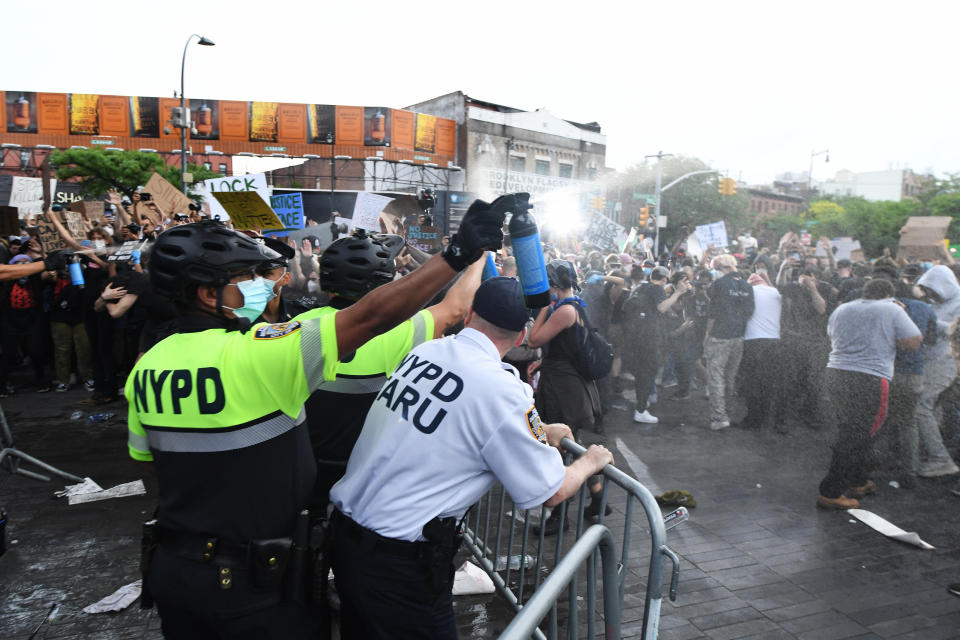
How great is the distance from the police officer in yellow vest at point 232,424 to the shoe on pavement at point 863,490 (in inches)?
217

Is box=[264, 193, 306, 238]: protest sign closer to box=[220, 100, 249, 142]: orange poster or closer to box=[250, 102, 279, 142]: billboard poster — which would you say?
box=[250, 102, 279, 142]: billboard poster

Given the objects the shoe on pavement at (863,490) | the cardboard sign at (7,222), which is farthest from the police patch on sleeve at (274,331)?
the cardboard sign at (7,222)

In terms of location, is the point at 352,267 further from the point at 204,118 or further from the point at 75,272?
the point at 204,118

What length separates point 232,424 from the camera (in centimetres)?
179

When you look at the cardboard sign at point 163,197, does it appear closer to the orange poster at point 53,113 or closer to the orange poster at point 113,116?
the orange poster at point 113,116

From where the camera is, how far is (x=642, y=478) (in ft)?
20.1

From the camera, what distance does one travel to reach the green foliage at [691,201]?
189ft

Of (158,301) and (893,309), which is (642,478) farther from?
(158,301)

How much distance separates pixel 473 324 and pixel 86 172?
4150 cm

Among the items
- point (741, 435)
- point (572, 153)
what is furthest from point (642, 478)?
point (572, 153)

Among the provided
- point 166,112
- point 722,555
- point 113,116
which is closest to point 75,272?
point 722,555

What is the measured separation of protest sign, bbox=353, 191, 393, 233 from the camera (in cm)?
1013

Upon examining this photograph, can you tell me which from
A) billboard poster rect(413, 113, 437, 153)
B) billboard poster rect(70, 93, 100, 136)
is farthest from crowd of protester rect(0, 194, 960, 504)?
billboard poster rect(70, 93, 100, 136)

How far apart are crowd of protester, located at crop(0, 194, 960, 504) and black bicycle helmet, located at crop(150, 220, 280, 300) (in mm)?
3701
